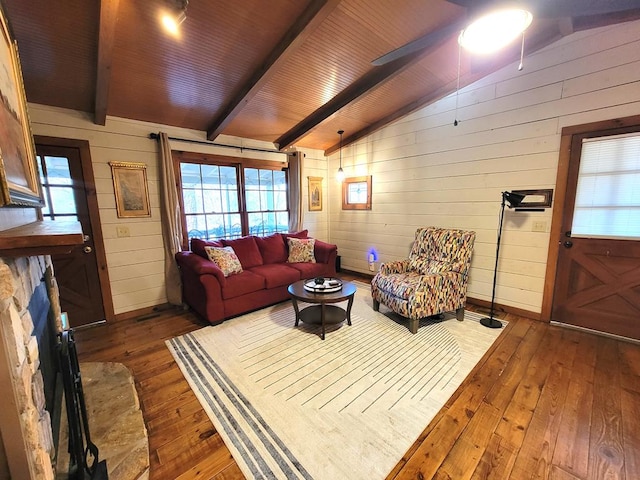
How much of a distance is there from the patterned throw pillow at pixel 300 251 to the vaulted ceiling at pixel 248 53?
6.17 ft

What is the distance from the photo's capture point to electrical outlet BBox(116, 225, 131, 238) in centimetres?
311

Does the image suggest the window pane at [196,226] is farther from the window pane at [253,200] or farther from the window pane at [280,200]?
the window pane at [280,200]

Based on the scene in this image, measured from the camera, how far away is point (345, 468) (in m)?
1.38

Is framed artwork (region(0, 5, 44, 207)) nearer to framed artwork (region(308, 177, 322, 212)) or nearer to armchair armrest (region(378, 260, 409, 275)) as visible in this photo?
armchair armrest (region(378, 260, 409, 275))

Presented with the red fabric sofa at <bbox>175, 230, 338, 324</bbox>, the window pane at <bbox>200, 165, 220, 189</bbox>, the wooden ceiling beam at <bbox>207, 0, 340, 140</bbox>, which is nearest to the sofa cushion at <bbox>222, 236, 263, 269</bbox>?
the red fabric sofa at <bbox>175, 230, 338, 324</bbox>

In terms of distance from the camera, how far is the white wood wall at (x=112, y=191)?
2.77 metres

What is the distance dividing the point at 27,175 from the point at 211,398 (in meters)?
1.76

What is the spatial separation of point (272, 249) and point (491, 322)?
2981 millimetres

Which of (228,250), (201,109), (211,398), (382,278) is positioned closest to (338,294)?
(382,278)

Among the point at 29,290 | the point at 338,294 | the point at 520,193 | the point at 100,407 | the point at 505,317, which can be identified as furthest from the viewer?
the point at 505,317

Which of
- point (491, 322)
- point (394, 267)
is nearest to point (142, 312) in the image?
point (394, 267)

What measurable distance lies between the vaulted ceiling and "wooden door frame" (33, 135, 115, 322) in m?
0.37

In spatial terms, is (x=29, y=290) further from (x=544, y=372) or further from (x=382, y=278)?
(x=544, y=372)

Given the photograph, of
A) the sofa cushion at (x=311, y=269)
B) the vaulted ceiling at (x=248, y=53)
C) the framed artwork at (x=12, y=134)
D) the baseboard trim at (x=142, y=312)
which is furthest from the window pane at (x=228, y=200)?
the framed artwork at (x=12, y=134)
